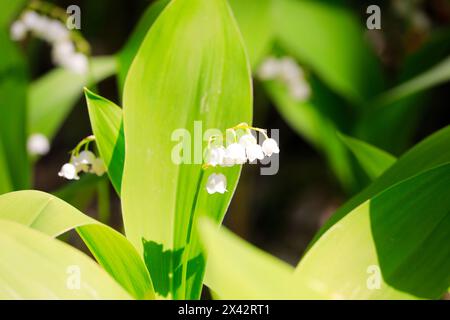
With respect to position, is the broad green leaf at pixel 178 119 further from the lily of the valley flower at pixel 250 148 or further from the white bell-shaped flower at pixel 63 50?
the white bell-shaped flower at pixel 63 50

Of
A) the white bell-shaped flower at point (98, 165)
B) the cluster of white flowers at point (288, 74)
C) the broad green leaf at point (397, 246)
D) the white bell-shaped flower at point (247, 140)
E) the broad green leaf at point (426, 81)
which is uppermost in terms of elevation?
the cluster of white flowers at point (288, 74)

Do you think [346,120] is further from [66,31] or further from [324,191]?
[66,31]

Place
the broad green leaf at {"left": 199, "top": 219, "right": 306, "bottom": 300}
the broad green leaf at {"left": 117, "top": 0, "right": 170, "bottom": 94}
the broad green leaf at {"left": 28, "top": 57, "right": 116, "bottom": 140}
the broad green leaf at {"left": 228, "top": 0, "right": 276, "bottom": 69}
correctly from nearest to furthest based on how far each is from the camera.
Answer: the broad green leaf at {"left": 199, "top": 219, "right": 306, "bottom": 300}, the broad green leaf at {"left": 117, "top": 0, "right": 170, "bottom": 94}, the broad green leaf at {"left": 28, "top": 57, "right": 116, "bottom": 140}, the broad green leaf at {"left": 228, "top": 0, "right": 276, "bottom": 69}

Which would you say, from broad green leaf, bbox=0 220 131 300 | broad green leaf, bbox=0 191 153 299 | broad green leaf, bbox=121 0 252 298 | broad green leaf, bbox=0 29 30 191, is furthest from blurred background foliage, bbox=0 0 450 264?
broad green leaf, bbox=0 220 131 300

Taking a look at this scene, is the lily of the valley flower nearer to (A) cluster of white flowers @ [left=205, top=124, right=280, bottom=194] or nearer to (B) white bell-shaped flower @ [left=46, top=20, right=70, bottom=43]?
(A) cluster of white flowers @ [left=205, top=124, right=280, bottom=194]

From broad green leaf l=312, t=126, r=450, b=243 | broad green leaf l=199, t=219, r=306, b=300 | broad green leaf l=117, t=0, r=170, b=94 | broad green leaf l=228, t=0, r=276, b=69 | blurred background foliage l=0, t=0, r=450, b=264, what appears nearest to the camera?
broad green leaf l=199, t=219, r=306, b=300

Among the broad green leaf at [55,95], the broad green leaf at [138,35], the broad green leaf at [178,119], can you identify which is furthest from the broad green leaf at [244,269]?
the broad green leaf at [55,95]

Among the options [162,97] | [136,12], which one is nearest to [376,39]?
[136,12]
